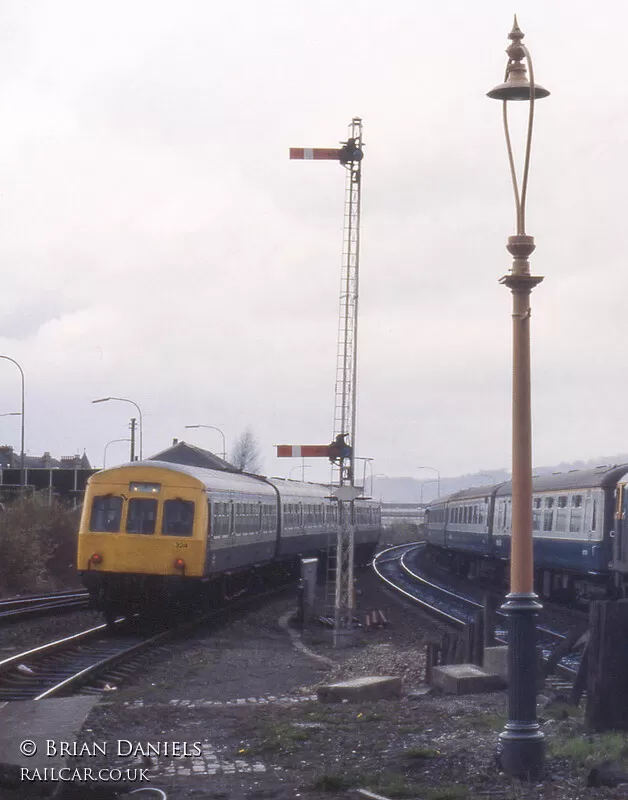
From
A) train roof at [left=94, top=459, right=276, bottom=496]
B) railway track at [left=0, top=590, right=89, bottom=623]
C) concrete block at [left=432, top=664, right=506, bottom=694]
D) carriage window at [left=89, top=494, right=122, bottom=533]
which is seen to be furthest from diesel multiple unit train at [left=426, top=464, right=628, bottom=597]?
railway track at [left=0, top=590, right=89, bottom=623]

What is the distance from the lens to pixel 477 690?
12.2 metres

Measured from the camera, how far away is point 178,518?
21203 mm

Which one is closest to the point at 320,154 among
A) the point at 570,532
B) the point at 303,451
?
the point at 303,451

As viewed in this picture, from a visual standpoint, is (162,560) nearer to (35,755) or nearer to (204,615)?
(204,615)

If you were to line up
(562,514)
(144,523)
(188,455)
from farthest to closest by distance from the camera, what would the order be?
1. (188,455)
2. (562,514)
3. (144,523)

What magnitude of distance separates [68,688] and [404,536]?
98281 mm

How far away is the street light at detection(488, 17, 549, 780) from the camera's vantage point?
842 centimetres

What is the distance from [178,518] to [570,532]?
32.2 feet

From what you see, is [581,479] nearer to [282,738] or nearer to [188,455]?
[282,738]

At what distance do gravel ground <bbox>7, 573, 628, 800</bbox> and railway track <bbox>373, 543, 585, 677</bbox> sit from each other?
4.25ft

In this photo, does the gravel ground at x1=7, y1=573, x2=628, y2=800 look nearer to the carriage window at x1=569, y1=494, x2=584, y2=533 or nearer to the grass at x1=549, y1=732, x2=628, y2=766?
the grass at x1=549, y1=732, x2=628, y2=766

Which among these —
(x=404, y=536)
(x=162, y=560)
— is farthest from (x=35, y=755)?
(x=404, y=536)

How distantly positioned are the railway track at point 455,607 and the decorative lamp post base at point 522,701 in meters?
A: 1.49

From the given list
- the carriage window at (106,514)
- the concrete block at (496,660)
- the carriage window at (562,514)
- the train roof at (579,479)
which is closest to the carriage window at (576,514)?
the train roof at (579,479)
